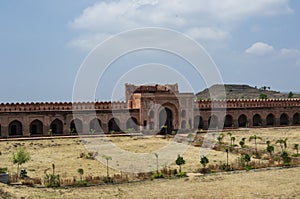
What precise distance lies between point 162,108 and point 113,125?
467cm

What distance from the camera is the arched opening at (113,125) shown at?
120 feet

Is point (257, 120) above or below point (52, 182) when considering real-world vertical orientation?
above

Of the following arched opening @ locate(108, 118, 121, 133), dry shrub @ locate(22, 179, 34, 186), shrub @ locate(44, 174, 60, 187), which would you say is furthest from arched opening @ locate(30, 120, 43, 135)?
shrub @ locate(44, 174, 60, 187)

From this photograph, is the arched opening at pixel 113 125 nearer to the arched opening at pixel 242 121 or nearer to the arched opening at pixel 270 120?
the arched opening at pixel 242 121

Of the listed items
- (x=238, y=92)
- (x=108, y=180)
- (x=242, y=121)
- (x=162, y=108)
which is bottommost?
(x=108, y=180)

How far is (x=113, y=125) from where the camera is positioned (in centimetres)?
3697

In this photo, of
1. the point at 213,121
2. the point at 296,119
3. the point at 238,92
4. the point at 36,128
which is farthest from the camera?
the point at 238,92

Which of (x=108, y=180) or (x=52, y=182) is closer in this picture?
(x=52, y=182)

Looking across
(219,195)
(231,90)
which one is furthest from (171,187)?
(231,90)

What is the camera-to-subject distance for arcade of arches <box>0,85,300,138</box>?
34000 mm

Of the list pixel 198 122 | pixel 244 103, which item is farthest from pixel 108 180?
pixel 244 103

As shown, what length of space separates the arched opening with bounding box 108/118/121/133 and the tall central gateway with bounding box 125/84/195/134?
2166mm

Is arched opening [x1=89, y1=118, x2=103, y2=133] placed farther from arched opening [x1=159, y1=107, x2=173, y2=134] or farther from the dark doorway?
the dark doorway

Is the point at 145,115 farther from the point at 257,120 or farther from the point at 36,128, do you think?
the point at 257,120
